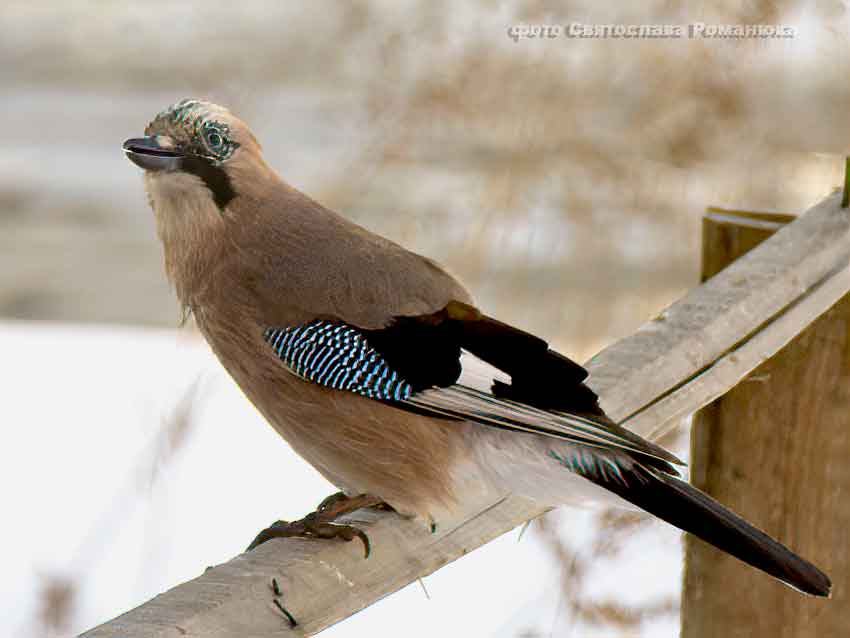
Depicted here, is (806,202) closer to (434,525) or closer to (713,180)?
(713,180)

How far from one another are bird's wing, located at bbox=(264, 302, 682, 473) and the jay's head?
0.18 m

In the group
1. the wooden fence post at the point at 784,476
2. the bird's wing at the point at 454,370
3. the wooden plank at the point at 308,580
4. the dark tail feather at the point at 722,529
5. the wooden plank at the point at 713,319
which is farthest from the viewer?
the wooden fence post at the point at 784,476

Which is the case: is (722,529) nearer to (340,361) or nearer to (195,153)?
(340,361)

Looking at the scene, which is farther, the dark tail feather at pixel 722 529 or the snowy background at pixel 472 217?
the snowy background at pixel 472 217

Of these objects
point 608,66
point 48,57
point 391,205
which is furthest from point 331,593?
point 48,57

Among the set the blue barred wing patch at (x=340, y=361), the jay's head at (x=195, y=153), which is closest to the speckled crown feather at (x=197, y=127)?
the jay's head at (x=195, y=153)

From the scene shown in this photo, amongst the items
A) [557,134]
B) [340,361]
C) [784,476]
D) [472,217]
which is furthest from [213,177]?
[472,217]

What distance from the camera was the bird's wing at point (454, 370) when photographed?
5.10ft

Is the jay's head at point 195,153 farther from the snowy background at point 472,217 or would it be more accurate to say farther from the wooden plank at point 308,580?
the snowy background at point 472,217

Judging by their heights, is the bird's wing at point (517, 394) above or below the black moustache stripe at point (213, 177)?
below

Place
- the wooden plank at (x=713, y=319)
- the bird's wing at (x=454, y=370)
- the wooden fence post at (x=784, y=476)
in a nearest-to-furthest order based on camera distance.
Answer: the bird's wing at (x=454, y=370) < the wooden plank at (x=713, y=319) < the wooden fence post at (x=784, y=476)

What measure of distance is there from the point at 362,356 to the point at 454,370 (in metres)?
0.10

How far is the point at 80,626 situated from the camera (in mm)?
2438

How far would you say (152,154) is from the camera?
152 cm
